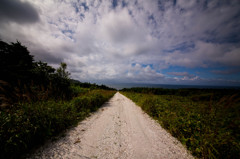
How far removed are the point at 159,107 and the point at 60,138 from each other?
5639 mm

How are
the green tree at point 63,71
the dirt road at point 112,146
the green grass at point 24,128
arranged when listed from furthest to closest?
the green tree at point 63,71 < the dirt road at point 112,146 < the green grass at point 24,128

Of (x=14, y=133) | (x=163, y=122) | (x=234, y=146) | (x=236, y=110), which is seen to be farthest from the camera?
(x=163, y=122)

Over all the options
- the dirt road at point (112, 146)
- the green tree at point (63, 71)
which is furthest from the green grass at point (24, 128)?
the green tree at point (63, 71)

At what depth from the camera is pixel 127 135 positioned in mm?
3318

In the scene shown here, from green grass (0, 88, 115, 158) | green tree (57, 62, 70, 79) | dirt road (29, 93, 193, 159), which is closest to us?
green grass (0, 88, 115, 158)

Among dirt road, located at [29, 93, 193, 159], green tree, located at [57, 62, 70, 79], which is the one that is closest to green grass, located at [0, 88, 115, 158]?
dirt road, located at [29, 93, 193, 159]

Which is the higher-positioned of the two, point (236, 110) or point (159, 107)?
point (236, 110)

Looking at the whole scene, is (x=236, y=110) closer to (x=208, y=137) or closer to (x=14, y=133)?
(x=208, y=137)

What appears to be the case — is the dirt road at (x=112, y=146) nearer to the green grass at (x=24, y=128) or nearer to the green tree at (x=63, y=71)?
the green grass at (x=24, y=128)

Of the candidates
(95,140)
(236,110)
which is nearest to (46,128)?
(95,140)

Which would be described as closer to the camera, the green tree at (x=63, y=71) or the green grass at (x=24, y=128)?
the green grass at (x=24, y=128)

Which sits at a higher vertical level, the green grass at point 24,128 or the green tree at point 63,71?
the green tree at point 63,71

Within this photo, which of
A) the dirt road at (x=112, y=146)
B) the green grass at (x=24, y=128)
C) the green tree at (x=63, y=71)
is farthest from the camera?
the green tree at (x=63, y=71)

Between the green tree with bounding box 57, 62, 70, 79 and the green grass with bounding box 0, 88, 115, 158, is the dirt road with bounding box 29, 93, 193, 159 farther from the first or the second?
the green tree with bounding box 57, 62, 70, 79
